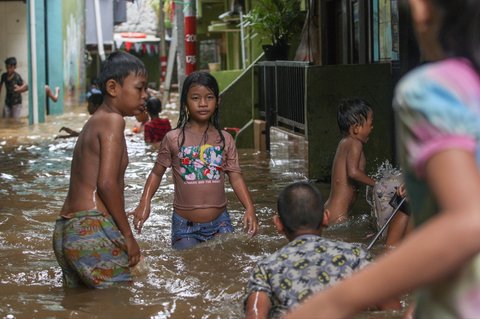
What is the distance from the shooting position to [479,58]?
1794 millimetres

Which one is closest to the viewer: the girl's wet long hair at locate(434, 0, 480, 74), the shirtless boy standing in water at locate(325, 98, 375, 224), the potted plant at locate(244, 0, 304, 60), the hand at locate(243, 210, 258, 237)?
the girl's wet long hair at locate(434, 0, 480, 74)

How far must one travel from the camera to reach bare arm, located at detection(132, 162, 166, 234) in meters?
6.03

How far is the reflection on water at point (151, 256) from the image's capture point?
512 cm

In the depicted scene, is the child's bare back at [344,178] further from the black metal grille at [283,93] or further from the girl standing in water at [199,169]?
the black metal grille at [283,93]

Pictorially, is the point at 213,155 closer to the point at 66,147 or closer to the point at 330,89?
the point at 330,89

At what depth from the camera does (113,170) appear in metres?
5.09

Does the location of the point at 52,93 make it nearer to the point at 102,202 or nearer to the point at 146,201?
the point at 146,201

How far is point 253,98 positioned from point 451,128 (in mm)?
14075

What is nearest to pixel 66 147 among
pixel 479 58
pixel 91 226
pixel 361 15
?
pixel 361 15

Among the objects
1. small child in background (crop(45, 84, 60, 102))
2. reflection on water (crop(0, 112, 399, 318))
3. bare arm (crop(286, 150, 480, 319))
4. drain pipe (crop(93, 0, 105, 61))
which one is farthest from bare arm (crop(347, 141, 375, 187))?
drain pipe (crop(93, 0, 105, 61))

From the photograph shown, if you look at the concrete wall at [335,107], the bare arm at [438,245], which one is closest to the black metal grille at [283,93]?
the concrete wall at [335,107]

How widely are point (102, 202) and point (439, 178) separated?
3.69m

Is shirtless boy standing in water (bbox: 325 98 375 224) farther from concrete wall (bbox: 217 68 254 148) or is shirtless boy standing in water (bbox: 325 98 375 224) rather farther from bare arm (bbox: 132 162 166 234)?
concrete wall (bbox: 217 68 254 148)

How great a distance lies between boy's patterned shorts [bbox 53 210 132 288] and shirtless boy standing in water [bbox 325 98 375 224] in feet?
8.44
